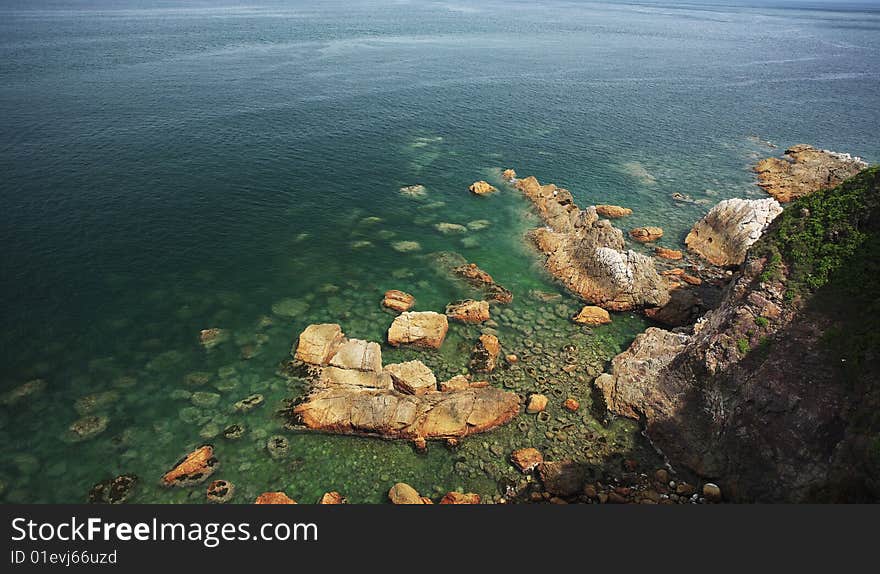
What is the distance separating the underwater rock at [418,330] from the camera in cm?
3934

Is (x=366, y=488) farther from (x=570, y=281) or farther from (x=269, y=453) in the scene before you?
(x=570, y=281)

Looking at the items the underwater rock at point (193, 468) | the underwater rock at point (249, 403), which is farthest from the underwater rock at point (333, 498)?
the underwater rock at point (249, 403)

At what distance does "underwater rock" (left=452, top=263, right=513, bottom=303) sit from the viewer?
45.8 metres

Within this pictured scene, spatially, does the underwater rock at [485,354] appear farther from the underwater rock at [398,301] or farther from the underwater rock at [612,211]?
the underwater rock at [612,211]

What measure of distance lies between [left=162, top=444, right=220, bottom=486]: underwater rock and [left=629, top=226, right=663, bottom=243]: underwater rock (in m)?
49.2

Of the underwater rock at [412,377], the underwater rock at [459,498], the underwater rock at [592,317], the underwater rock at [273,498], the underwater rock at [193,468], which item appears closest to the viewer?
the underwater rock at [273,498]

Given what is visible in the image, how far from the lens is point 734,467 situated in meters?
27.8

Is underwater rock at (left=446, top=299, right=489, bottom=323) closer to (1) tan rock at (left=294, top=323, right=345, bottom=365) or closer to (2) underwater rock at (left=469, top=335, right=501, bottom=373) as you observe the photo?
(2) underwater rock at (left=469, top=335, right=501, bottom=373)

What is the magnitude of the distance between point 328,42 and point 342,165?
360 feet

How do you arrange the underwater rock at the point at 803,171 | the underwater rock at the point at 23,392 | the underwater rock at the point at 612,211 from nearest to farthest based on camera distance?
the underwater rock at the point at 23,392 → the underwater rock at the point at 612,211 → the underwater rock at the point at 803,171

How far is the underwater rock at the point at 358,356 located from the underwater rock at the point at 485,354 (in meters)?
7.62

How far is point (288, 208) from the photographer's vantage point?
60.7m

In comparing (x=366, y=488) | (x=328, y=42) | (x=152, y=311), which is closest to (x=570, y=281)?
(x=366, y=488)

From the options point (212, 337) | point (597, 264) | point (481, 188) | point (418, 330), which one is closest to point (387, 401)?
point (418, 330)
